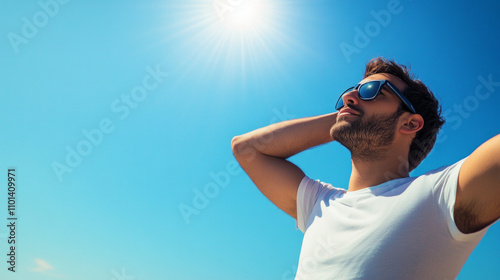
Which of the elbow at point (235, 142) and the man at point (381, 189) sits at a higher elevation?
the elbow at point (235, 142)

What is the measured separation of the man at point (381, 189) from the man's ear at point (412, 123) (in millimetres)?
10

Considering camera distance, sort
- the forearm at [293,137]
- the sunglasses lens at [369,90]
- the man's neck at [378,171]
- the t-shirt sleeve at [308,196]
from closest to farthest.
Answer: the man's neck at [378,171]
the t-shirt sleeve at [308,196]
the sunglasses lens at [369,90]
the forearm at [293,137]

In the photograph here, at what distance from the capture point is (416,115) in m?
3.39

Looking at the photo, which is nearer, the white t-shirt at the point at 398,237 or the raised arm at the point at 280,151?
the white t-shirt at the point at 398,237

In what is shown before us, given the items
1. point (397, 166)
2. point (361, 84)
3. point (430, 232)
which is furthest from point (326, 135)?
point (430, 232)

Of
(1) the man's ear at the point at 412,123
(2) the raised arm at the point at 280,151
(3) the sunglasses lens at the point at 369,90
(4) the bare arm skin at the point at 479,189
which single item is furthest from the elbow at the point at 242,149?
(4) the bare arm skin at the point at 479,189

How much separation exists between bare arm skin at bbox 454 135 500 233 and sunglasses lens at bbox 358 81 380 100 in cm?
149

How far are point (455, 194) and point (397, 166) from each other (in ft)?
3.47

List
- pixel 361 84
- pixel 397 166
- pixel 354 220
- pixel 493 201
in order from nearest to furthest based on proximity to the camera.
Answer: pixel 493 201 → pixel 354 220 → pixel 397 166 → pixel 361 84

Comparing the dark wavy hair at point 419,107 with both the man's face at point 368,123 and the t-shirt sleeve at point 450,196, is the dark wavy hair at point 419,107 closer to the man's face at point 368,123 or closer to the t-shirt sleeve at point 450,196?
the man's face at point 368,123

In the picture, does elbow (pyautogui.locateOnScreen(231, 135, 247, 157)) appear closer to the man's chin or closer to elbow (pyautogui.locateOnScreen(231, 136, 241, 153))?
elbow (pyautogui.locateOnScreen(231, 136, 241, 153))

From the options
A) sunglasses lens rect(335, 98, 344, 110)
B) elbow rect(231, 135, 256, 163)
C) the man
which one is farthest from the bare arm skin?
elbow rect(231, 135, 256, 163)

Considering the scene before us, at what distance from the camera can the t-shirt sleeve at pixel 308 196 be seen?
10.8ft

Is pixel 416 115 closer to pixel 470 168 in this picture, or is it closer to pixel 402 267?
pixel 470 168
